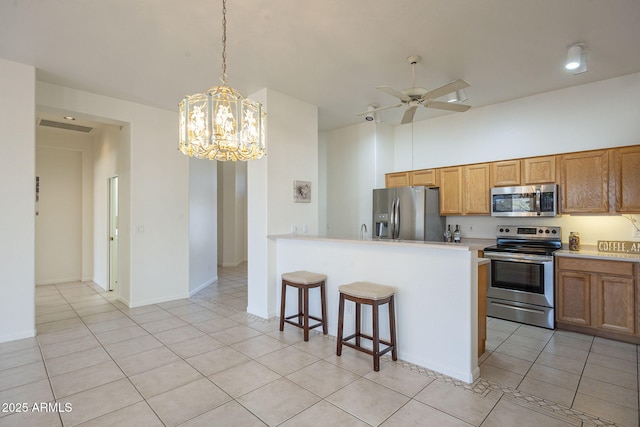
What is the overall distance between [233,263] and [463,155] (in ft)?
21.0

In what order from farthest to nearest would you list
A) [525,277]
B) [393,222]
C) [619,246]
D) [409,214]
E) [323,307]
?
[393,222], [409,214], [525,277], [619,246], [323,307]

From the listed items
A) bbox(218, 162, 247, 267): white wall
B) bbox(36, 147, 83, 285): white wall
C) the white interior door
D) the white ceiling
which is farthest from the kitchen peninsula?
bbox(218, 162, 247, 267): white wall

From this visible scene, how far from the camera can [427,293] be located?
9.14 feet

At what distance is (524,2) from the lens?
2457 mm

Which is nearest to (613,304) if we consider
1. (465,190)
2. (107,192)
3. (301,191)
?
(465,190)

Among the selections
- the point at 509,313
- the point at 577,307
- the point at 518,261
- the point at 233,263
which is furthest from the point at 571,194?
the point at 233,263

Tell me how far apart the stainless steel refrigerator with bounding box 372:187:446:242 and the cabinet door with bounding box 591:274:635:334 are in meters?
2.02

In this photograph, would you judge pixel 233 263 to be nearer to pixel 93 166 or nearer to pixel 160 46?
pixel 93 166

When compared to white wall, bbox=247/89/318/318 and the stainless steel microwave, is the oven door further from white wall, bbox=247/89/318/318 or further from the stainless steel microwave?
white wall, bbox=247/89/318/318

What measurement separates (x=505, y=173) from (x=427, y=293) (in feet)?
8.77

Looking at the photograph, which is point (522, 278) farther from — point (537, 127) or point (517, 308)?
point (537, 127)

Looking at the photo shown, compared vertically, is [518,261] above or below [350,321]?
above

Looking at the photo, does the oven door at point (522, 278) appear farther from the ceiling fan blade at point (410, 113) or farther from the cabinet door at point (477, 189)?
the ceiling fan blade at point (410, 113)

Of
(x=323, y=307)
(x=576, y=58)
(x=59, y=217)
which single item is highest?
(x=576, y=58)
